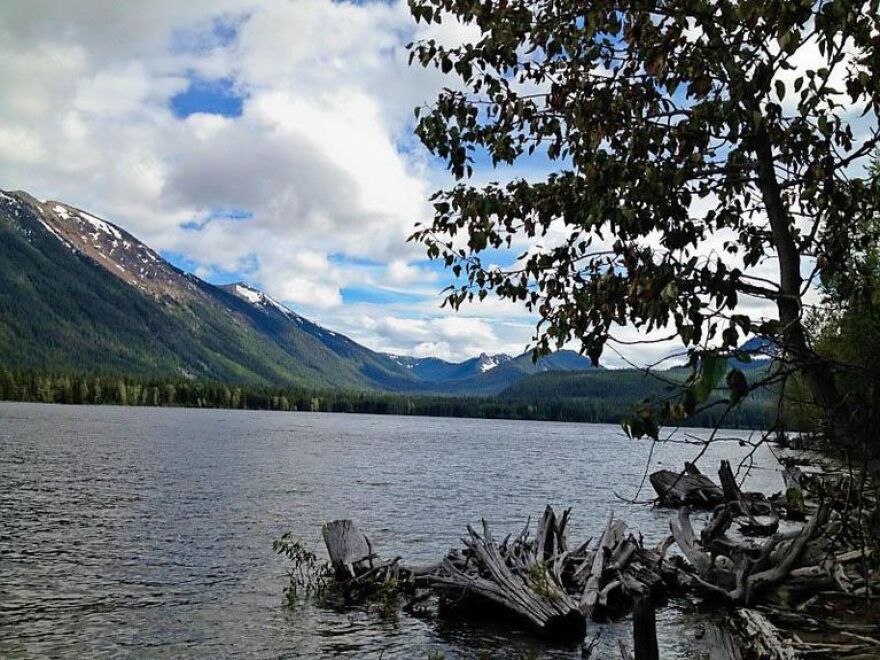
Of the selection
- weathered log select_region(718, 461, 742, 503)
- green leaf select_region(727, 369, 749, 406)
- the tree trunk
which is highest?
the tree trunk

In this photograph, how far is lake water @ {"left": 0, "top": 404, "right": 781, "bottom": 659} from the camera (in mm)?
16156

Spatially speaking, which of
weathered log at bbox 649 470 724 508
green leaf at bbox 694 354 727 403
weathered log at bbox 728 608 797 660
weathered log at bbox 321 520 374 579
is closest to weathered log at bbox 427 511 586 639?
weathered log at bbox 321 520 374 579

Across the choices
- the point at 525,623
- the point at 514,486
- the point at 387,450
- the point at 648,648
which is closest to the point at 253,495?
the point at 514,486

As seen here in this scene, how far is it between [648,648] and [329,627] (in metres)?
11.7

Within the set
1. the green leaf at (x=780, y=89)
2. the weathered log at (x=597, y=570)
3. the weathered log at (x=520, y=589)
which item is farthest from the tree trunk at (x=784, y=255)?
the weathered log at (x=597, y=570)

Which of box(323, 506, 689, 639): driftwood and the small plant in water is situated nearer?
box(323, 506, 689, 639): driftwood

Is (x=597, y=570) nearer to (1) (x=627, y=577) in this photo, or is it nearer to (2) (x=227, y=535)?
(1) (x=627, y=577)

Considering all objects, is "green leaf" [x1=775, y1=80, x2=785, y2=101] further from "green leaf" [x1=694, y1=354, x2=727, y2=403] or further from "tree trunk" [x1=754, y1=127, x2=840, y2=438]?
"green leaf" [x1=694, y1=354, x2=727, y2=403]

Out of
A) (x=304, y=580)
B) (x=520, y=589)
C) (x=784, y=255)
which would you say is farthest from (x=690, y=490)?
(x=784, y=255)

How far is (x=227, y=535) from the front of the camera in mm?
30344

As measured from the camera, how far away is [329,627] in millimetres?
17391

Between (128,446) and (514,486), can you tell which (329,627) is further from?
(128,446)

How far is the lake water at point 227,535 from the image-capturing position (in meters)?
16.2

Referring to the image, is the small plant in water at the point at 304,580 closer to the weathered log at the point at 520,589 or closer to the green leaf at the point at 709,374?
the weathered log at the point at 520,589
